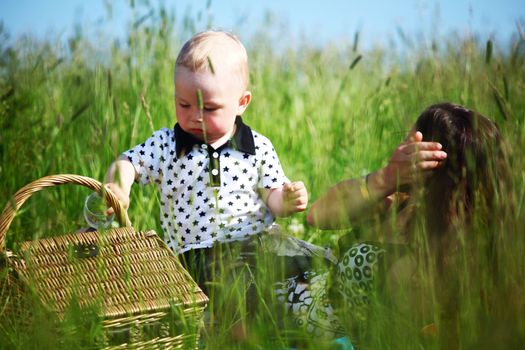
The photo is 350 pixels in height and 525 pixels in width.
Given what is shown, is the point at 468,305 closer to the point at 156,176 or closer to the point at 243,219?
the point at 243,219

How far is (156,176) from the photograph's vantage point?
2.95m

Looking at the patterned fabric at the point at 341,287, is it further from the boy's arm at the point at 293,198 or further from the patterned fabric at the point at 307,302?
the boy's arm at the point at 293,198

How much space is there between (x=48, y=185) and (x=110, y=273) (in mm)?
339

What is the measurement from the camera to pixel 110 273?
2.30 metres

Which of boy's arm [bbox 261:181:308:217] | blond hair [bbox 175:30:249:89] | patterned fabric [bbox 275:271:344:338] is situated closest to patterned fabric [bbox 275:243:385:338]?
patterned fabric [bbox 275:271:344:338]

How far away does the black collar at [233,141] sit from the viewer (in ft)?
9.50

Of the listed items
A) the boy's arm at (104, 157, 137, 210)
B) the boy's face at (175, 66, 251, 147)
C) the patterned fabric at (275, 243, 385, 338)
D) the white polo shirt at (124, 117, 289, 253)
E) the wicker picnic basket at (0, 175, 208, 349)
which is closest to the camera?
the wicker picnic basket at (0, 175, 208, 349)

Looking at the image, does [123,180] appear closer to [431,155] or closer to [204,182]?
[204,182]

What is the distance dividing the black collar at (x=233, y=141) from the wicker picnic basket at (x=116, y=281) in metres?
0.50

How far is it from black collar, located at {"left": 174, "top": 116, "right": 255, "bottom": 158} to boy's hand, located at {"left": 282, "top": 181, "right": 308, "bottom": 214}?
1.01ft

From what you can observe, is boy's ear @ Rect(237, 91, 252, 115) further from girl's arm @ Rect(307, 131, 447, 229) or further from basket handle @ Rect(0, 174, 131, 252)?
basket handle @ Rect(0, 174, 131, 252)

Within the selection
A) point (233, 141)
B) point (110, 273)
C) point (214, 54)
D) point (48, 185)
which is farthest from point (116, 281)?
point (214, 54)

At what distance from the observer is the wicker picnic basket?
2.16 m

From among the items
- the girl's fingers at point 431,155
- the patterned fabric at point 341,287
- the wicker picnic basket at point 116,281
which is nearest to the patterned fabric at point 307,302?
the patterned fabric at point 341,287
